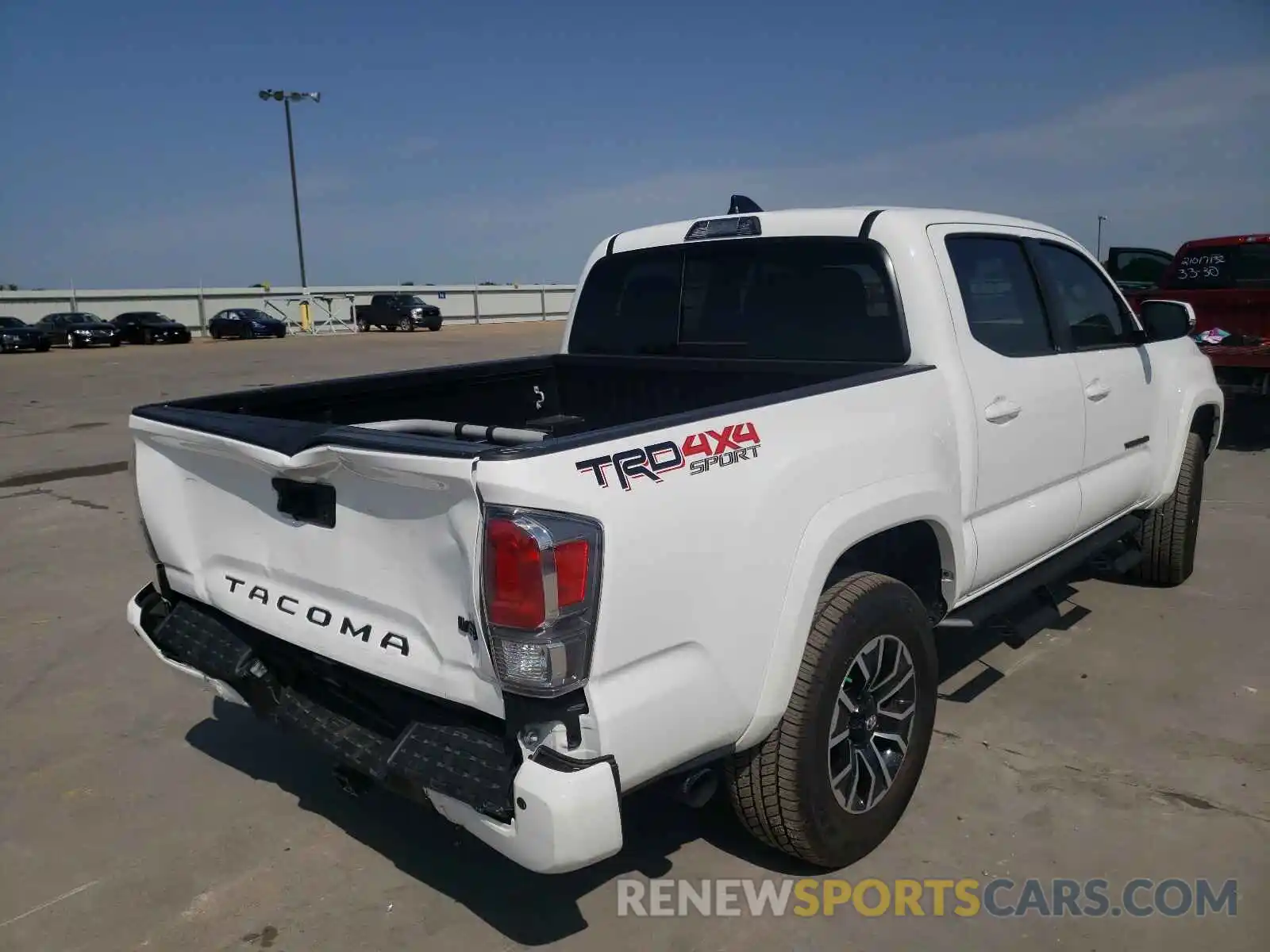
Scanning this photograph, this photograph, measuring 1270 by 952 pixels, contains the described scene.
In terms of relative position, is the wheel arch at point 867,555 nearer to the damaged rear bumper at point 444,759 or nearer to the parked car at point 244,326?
the damaged rear bumper at point 444,759

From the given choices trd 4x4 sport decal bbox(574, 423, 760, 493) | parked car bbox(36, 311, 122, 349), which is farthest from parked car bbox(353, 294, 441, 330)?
trd 4x4 sport decal bbox(574, 423, 760, 493)

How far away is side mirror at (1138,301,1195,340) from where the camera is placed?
16.2 ft

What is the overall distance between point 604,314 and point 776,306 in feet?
3.13

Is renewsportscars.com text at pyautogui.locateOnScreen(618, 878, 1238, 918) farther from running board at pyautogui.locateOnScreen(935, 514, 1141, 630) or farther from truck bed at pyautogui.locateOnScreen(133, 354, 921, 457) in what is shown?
truck bed at pyautogui.locateOnScreen(133, 354, 921, 457)

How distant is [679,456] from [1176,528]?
13.7 ft

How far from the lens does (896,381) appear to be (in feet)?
10.3

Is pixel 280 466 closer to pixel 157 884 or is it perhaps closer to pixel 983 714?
pixel 157 884

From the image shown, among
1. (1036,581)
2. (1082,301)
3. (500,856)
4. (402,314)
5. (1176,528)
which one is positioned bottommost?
(500,856)

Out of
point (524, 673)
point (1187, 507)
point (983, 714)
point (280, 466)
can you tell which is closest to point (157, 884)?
point (280, 466)

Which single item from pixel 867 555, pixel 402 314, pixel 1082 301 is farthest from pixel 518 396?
pixel 402 314

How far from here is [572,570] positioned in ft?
6.93

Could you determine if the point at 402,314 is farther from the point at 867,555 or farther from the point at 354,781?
the point at 354,781

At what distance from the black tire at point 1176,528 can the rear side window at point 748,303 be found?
2577 mm

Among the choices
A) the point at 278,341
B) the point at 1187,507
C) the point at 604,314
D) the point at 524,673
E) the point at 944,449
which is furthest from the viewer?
the point at 278,341
